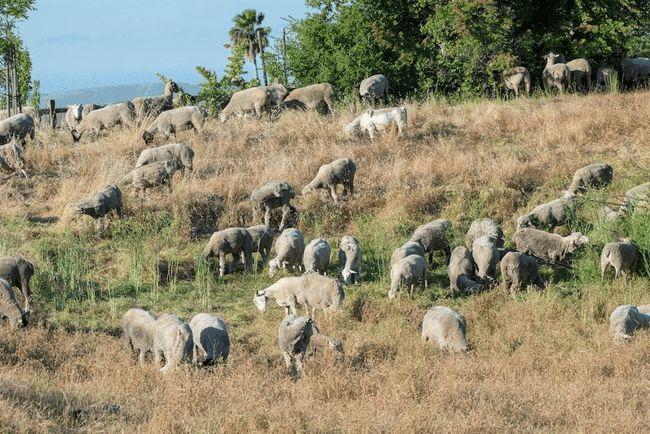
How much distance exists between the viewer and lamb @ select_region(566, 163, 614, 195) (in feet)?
63.4

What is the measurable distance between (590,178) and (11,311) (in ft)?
38.1

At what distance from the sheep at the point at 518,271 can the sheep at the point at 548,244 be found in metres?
1.04

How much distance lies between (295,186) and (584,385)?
10.9m

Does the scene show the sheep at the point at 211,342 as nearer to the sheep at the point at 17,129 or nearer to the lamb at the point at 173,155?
the lamb at the point at 173,155

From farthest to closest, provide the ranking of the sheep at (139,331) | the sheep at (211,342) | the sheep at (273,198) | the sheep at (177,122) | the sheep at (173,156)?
the sheep at (177,122) < the sheep at (173,156) < the sheep at (273,198) < the sheep at (139,331) < the sheep at (211,342)

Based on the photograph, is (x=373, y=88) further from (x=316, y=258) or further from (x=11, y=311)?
(x=11, y=311)

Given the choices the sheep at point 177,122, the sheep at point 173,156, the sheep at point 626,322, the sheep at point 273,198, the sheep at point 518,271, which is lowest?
the sheep at point 626,322

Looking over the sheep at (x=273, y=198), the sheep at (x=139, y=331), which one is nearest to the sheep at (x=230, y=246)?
the sheep at (x=273, y=198)

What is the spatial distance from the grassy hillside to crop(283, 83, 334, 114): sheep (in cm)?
121

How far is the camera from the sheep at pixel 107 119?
2652 centimetres

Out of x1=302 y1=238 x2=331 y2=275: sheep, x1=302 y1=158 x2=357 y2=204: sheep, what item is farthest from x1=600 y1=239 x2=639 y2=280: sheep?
x1=302 y1=158 x2=357 y2=204: sheep

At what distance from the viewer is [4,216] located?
19375mm

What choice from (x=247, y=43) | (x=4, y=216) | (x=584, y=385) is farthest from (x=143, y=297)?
(x=247, y=43)

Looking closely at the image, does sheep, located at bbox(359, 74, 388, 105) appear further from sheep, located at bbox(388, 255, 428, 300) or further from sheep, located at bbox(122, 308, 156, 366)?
sheep, located at bbox(122, 308, 156, 366)
